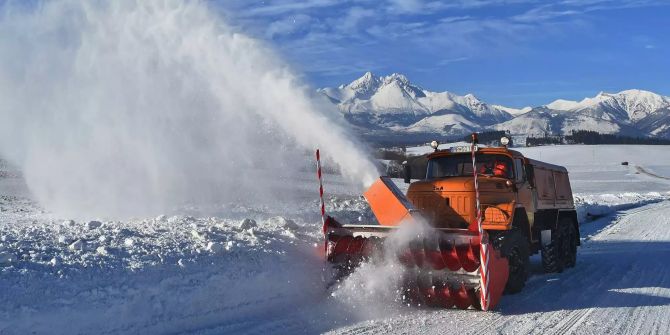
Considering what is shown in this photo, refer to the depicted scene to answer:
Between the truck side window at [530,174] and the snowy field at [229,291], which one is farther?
the truck side window at [530,174]

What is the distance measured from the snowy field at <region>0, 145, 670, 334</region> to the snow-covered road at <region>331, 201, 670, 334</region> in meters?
0.02

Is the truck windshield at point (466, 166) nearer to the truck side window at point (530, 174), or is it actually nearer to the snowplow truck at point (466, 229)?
the snowplow truck at point (466, 229)

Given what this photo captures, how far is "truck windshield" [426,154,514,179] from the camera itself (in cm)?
1045

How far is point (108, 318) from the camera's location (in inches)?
260

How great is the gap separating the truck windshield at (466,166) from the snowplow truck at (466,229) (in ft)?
0.06

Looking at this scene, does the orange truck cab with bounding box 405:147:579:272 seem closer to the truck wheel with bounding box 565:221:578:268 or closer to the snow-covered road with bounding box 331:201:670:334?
the truck wheel with bounding box 565:221:578:268

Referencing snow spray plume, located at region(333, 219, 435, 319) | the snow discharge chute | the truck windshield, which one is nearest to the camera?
the snow discharge chute

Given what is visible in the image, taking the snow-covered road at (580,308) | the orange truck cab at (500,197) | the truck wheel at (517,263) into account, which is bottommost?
the snow-covered road at (580,308)


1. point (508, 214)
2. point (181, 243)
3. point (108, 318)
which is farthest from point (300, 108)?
point (108, 318)

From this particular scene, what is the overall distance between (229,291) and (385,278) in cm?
218

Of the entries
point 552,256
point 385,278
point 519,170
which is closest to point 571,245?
point 552,256

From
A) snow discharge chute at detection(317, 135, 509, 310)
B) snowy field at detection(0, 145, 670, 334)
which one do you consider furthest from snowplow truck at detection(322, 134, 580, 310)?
snowy field at detection(0, 145, 670, 334)

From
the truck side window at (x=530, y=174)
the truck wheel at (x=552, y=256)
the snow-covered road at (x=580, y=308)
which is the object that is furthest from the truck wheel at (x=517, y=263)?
the truck wheel at (x=552, y=256)

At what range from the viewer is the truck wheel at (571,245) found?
12.4 meters
